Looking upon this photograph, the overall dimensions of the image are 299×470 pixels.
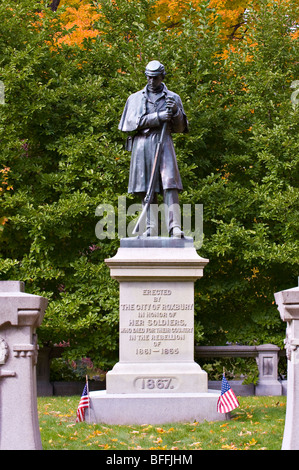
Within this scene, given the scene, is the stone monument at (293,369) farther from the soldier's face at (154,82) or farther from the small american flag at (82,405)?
the soldier's face at (154,82)

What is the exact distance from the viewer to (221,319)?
13.8 metres

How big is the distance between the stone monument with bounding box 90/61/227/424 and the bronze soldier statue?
14 mm

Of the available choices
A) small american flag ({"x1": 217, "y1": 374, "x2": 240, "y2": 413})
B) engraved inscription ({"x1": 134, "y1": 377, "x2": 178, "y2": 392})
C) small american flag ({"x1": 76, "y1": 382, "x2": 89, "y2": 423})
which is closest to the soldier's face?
engraved inscription ({"x1": 134, "y1": 377, "x2": 178, "y2": 392})

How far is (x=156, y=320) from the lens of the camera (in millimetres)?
9250

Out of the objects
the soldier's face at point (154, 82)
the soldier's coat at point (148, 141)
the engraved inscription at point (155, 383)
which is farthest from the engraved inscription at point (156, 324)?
the soldier's face at point (154, 82)

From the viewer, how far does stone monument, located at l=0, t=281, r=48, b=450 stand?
591cm

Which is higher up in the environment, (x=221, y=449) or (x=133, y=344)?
(x=133, y=344)

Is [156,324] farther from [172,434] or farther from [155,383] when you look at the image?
[172,434]

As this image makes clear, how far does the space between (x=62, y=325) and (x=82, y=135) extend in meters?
3.72

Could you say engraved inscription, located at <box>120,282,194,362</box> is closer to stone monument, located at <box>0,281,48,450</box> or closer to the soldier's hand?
the soldier's hand

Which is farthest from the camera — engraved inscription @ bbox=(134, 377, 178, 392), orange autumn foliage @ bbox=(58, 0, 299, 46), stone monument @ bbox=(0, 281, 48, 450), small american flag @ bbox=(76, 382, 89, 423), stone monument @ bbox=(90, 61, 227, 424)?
orange autumn foliage @ bbox=(58, 0, 299, 46)

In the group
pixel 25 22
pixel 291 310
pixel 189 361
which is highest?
pixel 25 22
